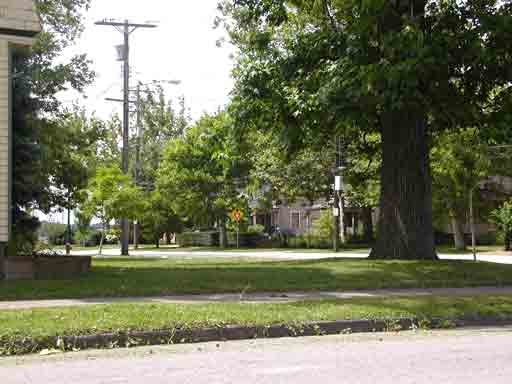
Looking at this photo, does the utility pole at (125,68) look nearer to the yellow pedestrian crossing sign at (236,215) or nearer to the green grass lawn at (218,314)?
the yellow pedestrian crossing sign at (236,215)

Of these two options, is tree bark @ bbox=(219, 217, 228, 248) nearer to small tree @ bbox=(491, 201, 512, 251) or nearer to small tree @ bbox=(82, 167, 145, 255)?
small tree @ bbox=(82, 167, 145, 255)

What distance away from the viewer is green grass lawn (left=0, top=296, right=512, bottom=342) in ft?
29.9

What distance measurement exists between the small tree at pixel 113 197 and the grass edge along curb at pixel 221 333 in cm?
2434

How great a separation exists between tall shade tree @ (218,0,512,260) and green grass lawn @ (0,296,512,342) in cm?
622

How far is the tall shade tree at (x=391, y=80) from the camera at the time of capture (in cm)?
1647

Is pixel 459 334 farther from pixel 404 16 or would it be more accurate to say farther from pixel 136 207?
pixel 136 207

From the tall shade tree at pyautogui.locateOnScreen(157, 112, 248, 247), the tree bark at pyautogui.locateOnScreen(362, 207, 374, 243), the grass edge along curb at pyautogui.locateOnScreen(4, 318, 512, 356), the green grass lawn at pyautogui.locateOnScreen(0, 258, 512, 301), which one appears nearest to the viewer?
the grass edge along curb at pyautogui.locateOnScreen(4, 318, 512, 356)

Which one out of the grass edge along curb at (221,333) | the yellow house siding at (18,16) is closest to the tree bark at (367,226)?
the yellow house siding at (18,16)

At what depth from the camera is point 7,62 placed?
15.5 m

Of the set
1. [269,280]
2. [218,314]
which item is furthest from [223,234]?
[218,314]

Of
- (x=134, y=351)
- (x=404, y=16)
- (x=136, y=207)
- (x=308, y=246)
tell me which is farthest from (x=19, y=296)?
(x=308, y=246)

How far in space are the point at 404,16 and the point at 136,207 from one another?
62.7 ft

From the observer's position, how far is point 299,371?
6.99m

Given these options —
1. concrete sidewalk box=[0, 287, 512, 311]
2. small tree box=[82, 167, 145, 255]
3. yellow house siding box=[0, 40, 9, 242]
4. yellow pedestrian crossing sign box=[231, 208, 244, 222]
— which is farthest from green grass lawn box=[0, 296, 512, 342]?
yellow pedestrian crossing sign box=[231, 208, 244, 222]
